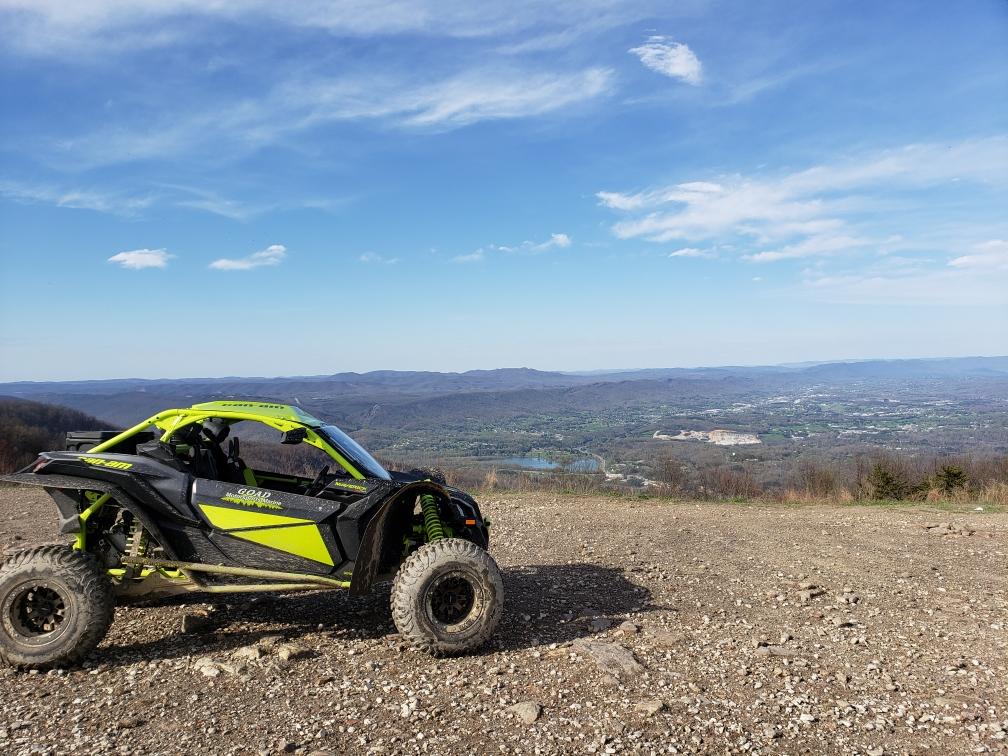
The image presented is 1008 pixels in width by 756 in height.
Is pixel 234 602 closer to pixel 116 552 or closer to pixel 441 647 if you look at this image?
pixel 116 552

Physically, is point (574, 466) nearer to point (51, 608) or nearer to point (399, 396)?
point (51, 608)

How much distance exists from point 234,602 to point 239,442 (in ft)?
5.23

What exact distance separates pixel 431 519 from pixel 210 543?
71.0 inches

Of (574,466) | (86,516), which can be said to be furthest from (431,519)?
(574,466)

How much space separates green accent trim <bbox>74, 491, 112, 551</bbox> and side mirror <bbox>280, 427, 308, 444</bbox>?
1441mm

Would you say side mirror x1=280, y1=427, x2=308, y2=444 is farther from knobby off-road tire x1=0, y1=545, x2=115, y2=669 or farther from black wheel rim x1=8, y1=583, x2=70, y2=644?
black wheel rim x1=8, y1=583, x2=70, y2=644

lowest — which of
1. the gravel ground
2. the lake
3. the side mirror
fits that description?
the lake

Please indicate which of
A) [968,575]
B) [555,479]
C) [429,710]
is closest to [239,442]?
[429,710]

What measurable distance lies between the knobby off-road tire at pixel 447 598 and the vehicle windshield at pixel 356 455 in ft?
3.03

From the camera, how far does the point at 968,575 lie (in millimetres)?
8117

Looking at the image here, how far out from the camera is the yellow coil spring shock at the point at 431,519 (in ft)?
18.4

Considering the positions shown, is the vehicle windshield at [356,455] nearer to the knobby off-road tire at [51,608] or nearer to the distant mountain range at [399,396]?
the knobby off-road tire at [51,608]

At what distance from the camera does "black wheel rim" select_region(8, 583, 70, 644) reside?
488 cm

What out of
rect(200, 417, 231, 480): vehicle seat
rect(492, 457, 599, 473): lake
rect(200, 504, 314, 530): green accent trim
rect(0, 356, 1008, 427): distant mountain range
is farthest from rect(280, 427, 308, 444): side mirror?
rect(0, 356, 1008, 427): distant mountain range
